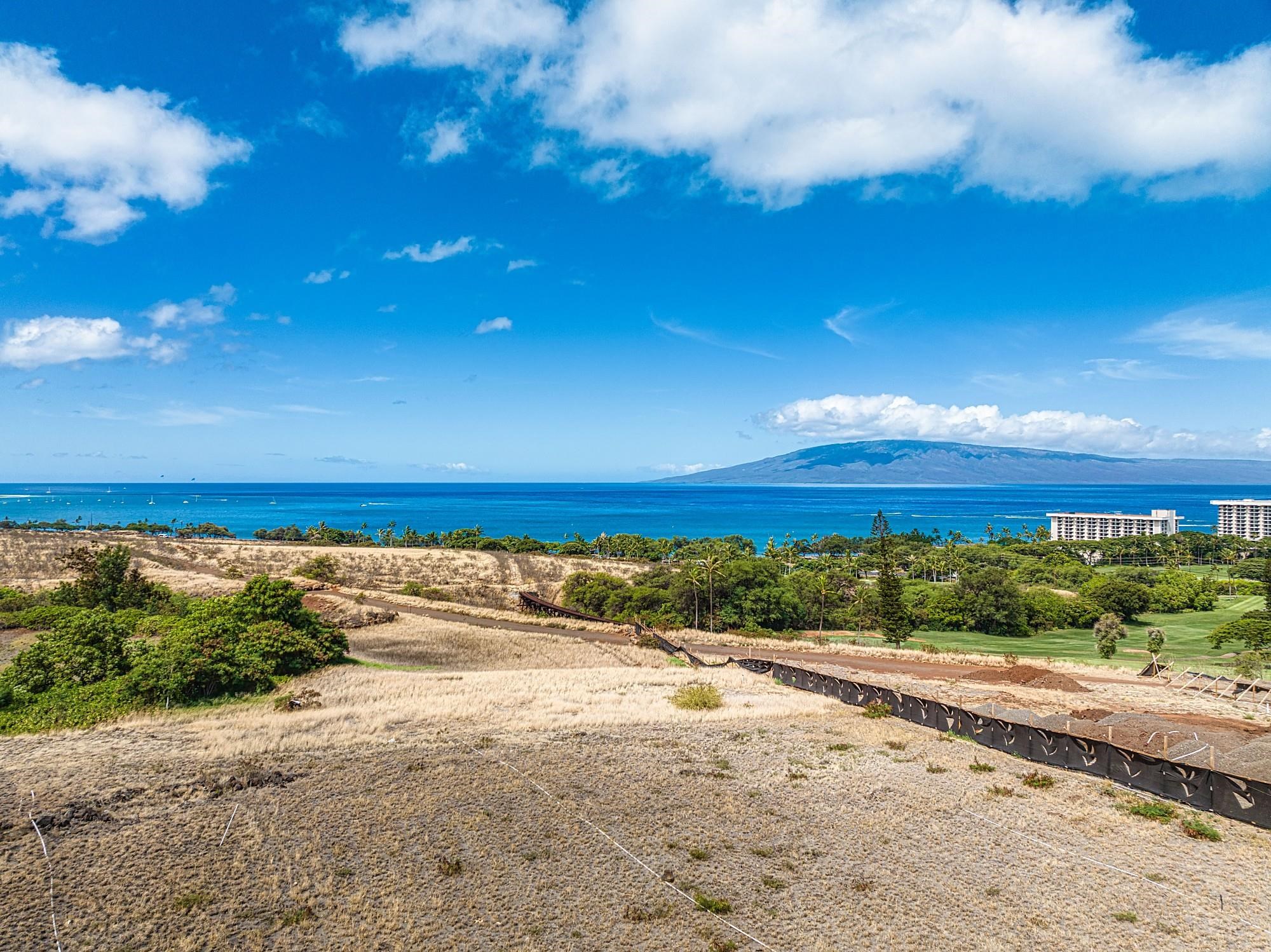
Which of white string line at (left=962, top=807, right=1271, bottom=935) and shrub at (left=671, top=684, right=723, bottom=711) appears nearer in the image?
white string line at (left=962, top=807, right=1271, bottom=935)

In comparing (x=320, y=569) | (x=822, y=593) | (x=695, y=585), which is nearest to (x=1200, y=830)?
(x=695, y=585)

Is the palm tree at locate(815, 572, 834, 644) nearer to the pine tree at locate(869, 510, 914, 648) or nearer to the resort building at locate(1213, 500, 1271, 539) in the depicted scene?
the pine tree at locate(869, 510, 914, 648)

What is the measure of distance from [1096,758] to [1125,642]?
40.2 meters

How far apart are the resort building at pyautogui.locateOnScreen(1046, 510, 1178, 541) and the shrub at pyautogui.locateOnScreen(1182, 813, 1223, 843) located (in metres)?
183

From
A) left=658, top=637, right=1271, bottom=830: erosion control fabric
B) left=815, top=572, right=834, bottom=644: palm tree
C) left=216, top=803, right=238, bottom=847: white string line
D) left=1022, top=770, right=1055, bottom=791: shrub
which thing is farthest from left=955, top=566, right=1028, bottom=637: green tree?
left=216, top=803, right=238, bottom=847: white string line

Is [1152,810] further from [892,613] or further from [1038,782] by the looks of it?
[892,613]

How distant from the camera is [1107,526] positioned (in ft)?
583

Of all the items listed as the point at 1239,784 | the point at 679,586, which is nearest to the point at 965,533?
the point at 679,586

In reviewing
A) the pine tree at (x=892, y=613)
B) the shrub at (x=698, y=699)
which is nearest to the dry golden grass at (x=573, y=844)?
the shrub at (x=698, y=699)

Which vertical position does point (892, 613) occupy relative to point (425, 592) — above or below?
below

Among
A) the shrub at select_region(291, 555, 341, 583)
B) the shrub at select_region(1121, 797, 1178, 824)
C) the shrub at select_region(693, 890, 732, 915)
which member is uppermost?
the shrub at select_region(693, 890, 732, 915)

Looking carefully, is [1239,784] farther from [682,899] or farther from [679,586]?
[679,586]

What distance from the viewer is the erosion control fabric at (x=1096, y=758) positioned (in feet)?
48.2

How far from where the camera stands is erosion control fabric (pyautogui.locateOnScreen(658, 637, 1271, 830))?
14.7 meters
